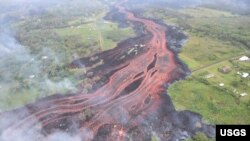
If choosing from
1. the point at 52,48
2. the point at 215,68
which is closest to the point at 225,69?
the point at 215,68

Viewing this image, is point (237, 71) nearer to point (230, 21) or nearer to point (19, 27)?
point (230, 21)

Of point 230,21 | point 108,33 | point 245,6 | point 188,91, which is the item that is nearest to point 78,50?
point 108,33

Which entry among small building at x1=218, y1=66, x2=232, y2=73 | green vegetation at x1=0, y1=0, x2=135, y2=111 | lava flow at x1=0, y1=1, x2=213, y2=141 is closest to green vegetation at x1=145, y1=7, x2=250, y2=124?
small building at x1=218, y1=66, x2=232, y2=73

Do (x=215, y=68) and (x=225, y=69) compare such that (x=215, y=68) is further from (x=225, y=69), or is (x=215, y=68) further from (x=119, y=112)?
(x=119, y=112)

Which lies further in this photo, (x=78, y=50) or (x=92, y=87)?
(x=78, y=50)

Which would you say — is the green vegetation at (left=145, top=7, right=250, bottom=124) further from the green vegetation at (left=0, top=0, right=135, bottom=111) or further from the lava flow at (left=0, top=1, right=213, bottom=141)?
the green vegetation at (left=0, top=0, right=135, bottom=111)

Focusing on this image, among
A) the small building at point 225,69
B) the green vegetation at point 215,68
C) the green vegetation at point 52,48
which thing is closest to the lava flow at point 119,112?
the green vegetation at point 215,68
